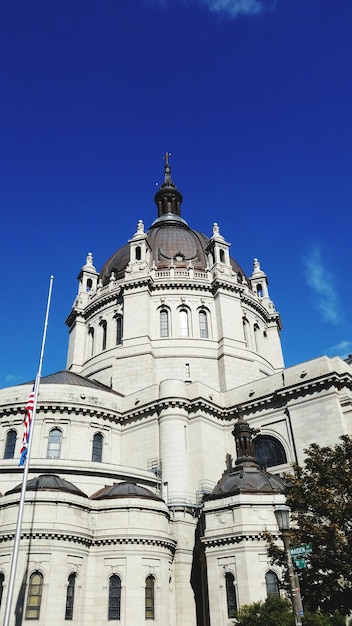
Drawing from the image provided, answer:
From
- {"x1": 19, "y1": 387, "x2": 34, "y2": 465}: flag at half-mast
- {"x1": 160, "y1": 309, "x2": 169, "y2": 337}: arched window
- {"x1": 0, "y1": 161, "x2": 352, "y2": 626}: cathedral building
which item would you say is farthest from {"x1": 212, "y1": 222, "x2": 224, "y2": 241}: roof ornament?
{"x1": 19, "y1": 387, "x2": 34, "y2": 465}: flag at half-mast

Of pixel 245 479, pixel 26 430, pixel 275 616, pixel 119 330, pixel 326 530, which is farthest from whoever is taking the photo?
pixel 119 330

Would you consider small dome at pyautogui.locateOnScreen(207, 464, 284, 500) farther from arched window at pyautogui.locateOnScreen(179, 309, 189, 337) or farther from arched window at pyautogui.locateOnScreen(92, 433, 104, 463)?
arched window at pyautogui.locateOnScreen(179, 309, 189, 337)

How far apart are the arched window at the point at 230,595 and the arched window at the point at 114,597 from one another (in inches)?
229

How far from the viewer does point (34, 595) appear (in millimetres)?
25297

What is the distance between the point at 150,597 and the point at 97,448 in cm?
1394

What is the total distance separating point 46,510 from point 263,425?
710 inches

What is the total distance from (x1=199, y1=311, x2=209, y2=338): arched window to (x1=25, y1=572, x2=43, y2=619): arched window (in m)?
29.1

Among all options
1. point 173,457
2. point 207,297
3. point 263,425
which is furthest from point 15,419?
point 207,297

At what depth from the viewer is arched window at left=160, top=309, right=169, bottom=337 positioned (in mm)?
50991

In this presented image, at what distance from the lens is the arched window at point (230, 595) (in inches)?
1082

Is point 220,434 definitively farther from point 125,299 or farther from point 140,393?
point 125,299

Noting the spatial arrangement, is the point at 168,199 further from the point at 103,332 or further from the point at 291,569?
the point at 291,569

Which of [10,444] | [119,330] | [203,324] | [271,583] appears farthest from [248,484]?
[119,330]

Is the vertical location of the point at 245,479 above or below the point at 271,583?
above
